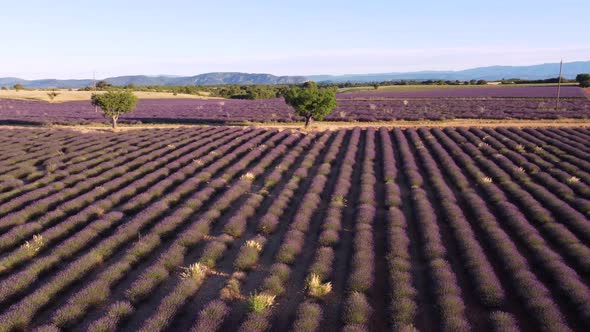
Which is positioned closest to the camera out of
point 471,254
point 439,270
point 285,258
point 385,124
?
point 439,270

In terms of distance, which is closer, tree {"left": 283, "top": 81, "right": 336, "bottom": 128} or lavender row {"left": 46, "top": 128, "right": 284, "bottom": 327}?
lavender row {"left": 46, "top": 128, "right": 284, "bottom": 327}

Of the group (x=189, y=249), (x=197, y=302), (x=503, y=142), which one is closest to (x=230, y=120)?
(x=503, y=142)

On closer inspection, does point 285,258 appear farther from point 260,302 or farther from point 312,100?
point 312,100

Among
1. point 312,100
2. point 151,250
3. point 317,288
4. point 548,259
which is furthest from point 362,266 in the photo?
point 312,100

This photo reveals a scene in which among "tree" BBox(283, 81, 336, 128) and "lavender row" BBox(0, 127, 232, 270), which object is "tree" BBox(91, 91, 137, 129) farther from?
"lavender row" BBox(0, 127, 232, 270)

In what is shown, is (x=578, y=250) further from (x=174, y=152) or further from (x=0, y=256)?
(x=174, y=152)

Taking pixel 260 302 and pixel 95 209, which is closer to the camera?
pixel 260 302

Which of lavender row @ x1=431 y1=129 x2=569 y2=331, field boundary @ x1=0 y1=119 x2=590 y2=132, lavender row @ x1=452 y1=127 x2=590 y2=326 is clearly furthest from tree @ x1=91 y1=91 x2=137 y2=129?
lavender row @ x1=452 y1=127 x2=590 y2=326
